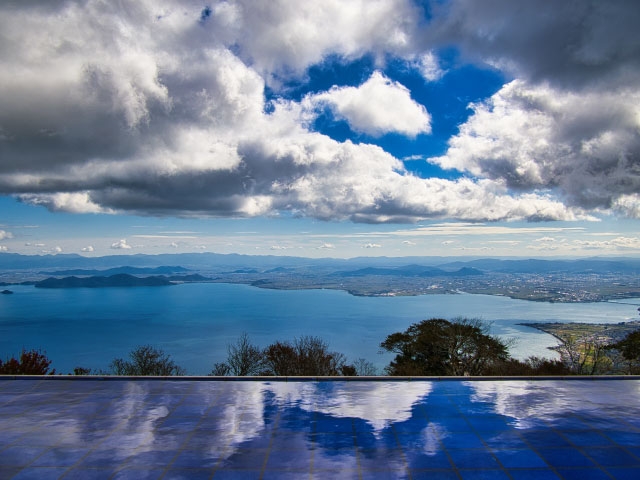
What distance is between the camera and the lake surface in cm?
10325

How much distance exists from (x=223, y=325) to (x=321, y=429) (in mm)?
144353

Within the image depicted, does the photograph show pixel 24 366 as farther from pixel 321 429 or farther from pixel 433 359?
pixel 433 359

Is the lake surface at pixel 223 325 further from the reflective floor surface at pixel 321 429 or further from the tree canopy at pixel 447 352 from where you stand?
the reflective floor surface at pixel 321 429

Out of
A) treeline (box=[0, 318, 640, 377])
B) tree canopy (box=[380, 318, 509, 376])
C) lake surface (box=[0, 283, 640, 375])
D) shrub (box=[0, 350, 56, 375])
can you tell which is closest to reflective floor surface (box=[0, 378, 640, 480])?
shrub (box=[0, 350, 56, 375])

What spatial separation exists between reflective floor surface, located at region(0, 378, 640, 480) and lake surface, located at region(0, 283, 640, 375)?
7496 centimetres

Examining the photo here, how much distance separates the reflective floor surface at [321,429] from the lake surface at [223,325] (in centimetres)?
7496

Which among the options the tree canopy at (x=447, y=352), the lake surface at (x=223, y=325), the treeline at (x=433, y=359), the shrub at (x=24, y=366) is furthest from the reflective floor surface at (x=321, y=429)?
the lake surface at (x=223, y=325)

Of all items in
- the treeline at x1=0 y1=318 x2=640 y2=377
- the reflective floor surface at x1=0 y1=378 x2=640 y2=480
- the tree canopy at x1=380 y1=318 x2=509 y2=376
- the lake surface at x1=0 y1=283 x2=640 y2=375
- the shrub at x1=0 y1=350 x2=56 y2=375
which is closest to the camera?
the reflective floor surface at x1=0 y1=378 x2=640 y2=480

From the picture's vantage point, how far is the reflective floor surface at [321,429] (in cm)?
720

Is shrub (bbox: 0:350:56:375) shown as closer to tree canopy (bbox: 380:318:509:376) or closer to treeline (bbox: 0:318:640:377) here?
treeline (bbox: 0:318:640:377)

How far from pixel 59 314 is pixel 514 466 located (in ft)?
668

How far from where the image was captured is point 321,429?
8805 mm

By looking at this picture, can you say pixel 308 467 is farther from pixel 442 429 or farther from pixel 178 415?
pixel 178 415

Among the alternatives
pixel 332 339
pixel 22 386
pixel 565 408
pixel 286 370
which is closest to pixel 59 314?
pixel 332 339
